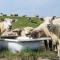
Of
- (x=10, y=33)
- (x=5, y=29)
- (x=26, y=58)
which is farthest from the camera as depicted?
(x=5, y=29)

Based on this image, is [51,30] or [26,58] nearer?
[26,58]

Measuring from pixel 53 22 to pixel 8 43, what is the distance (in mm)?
1972

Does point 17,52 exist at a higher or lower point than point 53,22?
lower

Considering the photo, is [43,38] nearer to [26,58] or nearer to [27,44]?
[27,44]

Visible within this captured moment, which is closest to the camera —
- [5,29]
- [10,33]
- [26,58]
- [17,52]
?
[26,58]

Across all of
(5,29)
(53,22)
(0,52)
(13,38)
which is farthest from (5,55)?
(53,22)

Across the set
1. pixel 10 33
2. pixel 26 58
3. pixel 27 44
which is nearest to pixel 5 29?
pixel 10 33

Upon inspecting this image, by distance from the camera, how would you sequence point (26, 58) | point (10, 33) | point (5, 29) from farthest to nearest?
point (5, 29) → point (10, 33) → point (26, 58)

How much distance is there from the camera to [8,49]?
927 cm

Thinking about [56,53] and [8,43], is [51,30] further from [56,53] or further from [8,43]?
[8,43]

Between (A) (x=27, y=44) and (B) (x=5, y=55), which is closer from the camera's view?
(B) (x=5, y=55)

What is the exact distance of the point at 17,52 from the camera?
9.06 m

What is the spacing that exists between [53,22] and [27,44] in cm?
165

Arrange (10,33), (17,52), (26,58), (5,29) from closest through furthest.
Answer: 1. (26,58)
2. (17,52)
3. (10,33)
4. (5,29)
